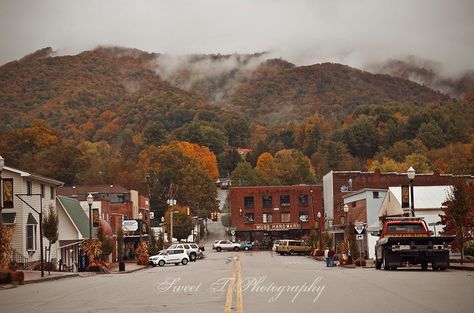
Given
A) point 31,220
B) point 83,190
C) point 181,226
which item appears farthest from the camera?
point 181,226

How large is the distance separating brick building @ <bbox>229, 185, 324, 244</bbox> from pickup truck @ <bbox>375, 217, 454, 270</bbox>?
103410mm

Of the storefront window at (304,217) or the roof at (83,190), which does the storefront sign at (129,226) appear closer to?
the roof at (83,190)

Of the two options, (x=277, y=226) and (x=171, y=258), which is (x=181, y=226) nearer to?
(x=277, y=226)

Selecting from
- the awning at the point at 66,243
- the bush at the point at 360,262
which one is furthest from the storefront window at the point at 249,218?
the bush at the point at 360,262

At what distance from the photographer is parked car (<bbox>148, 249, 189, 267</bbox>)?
69.9 m

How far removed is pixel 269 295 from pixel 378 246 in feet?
60.3

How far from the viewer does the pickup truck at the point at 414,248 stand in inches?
1398

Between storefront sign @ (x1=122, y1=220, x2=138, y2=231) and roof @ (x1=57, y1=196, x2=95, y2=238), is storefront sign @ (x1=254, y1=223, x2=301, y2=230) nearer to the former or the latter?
storefront sign @ (x1=122, y1=220, x2=138, y2=231)

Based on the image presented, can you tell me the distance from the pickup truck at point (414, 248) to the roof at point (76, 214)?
33.8 m

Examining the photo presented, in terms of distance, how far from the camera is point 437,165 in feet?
566

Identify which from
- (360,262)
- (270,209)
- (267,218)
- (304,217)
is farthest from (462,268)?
→ (270,209)

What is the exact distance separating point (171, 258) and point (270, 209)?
74562mm

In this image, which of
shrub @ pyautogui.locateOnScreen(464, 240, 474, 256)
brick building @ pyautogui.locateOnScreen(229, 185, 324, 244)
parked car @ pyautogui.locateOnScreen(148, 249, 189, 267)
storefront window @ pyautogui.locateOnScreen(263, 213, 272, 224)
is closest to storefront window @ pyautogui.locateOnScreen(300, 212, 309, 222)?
brick building @ pyautogui.locateOnScreen(229, 185, 324, 244)

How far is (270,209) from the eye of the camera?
143625 mm
